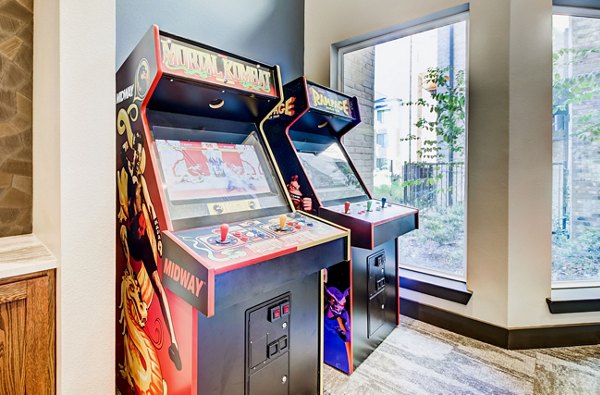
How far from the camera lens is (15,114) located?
153 cm

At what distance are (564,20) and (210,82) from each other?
8.71 ft

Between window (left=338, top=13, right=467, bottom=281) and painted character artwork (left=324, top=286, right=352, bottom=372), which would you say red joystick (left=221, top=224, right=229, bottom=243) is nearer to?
painted character artwork (left=324, top=286, right=352, bottom=372)

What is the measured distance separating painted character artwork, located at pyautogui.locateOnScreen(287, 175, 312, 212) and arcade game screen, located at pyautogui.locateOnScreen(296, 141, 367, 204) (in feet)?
0.38

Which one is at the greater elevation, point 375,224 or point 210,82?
point 210,82

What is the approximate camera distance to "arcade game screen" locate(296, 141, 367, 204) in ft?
7.00

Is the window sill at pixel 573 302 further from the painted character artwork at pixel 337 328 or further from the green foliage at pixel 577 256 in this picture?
the painted character artwork at pixel 337 328

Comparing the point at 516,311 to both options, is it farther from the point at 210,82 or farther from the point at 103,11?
the point at 103,11

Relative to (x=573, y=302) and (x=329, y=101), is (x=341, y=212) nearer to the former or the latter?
(x=329, y=101)

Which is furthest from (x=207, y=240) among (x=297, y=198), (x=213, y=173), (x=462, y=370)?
(x=462, y=370)

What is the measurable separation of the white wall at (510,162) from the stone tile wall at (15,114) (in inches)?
104

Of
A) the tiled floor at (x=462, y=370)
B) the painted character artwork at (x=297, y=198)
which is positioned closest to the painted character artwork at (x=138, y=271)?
the painted character artwork at (x=297, y=198)

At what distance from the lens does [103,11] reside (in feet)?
4.23

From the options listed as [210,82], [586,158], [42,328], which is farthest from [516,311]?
[42,328]

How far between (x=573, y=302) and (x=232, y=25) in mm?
3104
